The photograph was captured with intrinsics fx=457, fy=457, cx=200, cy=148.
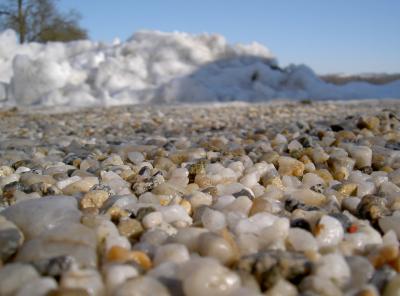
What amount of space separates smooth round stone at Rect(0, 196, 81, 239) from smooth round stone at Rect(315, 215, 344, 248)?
1.69 ft

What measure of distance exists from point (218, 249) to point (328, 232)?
0.26 m

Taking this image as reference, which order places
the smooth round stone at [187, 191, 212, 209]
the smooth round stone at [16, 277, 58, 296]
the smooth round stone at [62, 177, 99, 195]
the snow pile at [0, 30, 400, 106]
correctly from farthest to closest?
the snow pile at [0, 30, 400, 106] < the smooth round stone at [62, 177, 99, 195] < the smooth round stone at [187, 191, 212, 209] < the smooth round stone at [16, 277, 58, 296]

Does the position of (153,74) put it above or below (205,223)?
above

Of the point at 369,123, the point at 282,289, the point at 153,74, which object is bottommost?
the point at 282,289

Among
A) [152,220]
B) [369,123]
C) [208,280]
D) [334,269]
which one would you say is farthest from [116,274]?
[369,123]

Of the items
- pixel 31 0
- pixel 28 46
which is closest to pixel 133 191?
pixel 28 46

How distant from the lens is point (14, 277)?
727 millimetres

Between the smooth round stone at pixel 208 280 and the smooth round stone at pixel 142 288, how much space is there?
39 mm

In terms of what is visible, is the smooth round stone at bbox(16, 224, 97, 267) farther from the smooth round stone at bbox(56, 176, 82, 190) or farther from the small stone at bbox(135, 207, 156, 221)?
the smooth round stone at bbox(56, 176, 82, 190)

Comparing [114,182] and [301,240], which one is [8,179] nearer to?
[114,182]

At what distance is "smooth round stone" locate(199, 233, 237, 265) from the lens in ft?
2.70

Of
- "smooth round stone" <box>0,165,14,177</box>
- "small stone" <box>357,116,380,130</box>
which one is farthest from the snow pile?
"smooth round stone" <box>0,165,14,177</box>

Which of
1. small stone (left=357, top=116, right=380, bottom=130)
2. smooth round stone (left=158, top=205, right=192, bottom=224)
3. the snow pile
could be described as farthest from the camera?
the snow pile

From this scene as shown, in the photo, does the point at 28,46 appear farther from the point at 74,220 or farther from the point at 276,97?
the point at 74,220
